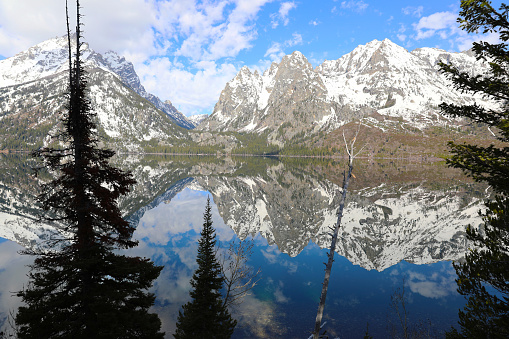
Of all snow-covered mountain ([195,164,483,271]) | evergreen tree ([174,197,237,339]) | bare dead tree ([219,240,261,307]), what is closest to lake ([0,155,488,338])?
snow-covered mountain ([195,164,483,271])

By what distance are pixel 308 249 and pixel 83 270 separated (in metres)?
35.0

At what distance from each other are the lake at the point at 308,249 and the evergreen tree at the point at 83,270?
11175mm

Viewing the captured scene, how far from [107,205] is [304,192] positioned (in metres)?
71.3

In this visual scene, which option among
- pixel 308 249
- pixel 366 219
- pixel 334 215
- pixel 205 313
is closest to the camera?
pixel 205 313

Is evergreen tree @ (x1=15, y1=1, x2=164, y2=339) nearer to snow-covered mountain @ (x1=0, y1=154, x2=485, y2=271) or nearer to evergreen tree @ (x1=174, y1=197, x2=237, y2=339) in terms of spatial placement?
evergreen tree @ (x1=174, y1=197, x2=237, y2=339)

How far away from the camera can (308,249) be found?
40.9m

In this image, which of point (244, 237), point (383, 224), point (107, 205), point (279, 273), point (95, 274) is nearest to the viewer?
point (95, 274)

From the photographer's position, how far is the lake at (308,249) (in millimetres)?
22891

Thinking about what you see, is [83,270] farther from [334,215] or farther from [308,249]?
[334,215]

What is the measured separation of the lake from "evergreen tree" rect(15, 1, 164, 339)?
1117 cm

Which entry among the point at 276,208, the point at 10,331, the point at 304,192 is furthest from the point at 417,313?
the point at 304,192

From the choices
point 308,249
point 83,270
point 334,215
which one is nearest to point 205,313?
point 83,270

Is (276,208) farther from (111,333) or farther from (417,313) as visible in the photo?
(111,333)

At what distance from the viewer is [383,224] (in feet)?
167
